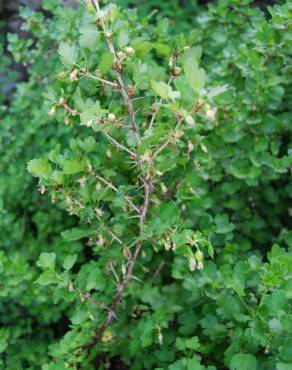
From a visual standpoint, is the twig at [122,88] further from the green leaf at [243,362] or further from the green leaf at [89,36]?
the green leaf at [243,362]

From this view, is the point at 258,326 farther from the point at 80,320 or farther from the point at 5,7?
the point at 5,7

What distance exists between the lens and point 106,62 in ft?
4.51

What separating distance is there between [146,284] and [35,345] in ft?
1.82

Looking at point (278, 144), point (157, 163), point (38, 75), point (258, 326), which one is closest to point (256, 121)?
point (278, 144)

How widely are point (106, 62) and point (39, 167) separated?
0.36 meters

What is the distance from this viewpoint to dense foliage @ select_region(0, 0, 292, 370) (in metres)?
1.44

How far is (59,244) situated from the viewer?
8.27ft

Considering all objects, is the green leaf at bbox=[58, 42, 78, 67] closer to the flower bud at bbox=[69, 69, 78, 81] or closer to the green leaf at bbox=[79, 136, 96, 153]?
the flower bud at bbox=[69, 69, 78, 81]

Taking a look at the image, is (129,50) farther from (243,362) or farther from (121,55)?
(243,362)

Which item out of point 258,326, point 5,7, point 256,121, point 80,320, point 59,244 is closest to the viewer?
point 258,326

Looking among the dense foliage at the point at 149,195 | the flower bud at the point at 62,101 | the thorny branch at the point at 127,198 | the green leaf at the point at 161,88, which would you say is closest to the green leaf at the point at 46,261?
the dense foliage at the point at 149,195

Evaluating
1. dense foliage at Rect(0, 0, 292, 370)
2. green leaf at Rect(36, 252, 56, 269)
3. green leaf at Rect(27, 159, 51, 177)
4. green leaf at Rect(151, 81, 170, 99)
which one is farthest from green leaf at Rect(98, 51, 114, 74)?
green leaf at Rect(36, 252, 56, 269)

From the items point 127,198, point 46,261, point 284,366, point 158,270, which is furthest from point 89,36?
point 158,270

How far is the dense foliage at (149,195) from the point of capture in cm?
144
